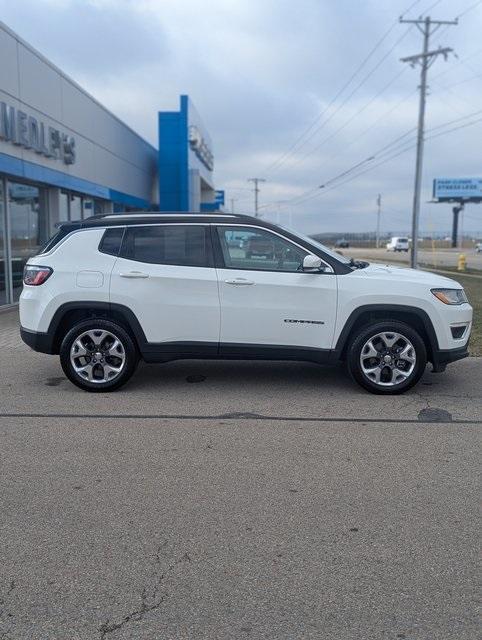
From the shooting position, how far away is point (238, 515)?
3.93 metres

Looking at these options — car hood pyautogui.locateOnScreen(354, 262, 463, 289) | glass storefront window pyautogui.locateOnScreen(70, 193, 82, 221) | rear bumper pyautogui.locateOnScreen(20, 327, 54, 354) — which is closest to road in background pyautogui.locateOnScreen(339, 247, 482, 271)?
glass storefront window pyautogui.locateOnScreen(70, 193, 82, 221)

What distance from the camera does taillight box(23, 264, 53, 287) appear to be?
22.0ft

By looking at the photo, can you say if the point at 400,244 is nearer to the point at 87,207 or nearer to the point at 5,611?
the point at 87,207

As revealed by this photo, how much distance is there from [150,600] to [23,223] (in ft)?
44.1

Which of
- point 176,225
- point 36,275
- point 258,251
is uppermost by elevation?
point 176,225

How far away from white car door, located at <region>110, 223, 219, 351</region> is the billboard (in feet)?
287

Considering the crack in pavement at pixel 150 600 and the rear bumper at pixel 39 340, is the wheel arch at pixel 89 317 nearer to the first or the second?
the rear bumper at pixel 39 340

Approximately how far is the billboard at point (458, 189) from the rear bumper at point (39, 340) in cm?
8797

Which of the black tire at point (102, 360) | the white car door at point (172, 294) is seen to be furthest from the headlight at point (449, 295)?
the black tire at point (102, 360)

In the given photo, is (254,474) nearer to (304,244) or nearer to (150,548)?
(150,548)

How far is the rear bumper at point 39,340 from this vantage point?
22.2 feet

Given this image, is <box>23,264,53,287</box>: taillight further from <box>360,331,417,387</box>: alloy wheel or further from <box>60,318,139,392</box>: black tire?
<box>360,331,417,387</box>: alloy wheel

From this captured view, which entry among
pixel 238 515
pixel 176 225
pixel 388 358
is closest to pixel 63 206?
pixel 176 225

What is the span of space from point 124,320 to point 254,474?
2.77m
